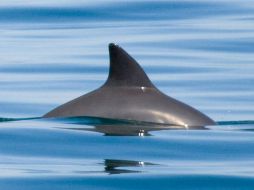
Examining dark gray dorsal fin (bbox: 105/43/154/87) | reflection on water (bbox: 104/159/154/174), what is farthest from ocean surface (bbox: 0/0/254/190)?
dark gray dorsal fin (bbox: 105/43/154/87)

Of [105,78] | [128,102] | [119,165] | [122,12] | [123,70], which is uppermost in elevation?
[122,12]

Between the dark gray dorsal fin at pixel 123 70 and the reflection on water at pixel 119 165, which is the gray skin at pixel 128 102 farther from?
the reflection on water at pixel 119 165

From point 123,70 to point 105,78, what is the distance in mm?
4833

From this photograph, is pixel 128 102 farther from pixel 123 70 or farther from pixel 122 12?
pixel 122 12

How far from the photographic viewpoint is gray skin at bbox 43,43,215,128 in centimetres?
1027

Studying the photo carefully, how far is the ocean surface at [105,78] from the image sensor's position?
8.61 metres

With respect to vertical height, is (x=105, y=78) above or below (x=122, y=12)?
below

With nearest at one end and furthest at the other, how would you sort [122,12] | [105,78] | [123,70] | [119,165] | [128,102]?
[119,165], [123,70], [128,102], [105,78], [122,12]

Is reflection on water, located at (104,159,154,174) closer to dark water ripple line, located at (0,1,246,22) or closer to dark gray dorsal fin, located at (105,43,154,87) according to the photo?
dark gray dorsal fin, located at (105,43,154,87)

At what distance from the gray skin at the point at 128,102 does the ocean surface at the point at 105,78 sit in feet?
0.32

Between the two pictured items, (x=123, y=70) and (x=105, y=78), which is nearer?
(x=123, y=70)

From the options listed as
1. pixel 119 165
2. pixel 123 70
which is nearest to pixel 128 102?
pixel 123 70

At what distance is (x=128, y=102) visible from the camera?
34.2 feet

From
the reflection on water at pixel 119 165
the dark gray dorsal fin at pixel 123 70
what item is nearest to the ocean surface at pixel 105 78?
the reflection on water at pixel 119 165
